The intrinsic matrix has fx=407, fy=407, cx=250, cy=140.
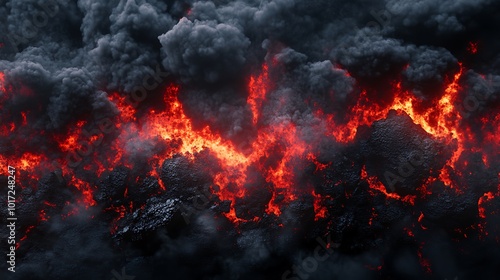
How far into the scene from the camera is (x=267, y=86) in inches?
830

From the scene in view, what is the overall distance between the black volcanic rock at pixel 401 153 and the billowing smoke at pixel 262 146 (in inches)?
2.6

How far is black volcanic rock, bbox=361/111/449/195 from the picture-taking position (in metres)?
18.6

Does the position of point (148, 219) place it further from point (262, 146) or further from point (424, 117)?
point (424, 117)

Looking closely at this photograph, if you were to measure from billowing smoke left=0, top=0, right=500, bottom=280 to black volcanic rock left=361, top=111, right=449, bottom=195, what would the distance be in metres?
0.06

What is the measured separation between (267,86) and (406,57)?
6.90m

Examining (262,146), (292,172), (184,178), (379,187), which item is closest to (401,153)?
(379,187)

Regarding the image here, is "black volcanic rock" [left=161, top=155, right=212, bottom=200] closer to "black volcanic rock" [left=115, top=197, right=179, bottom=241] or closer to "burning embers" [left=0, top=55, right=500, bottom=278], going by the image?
"burning embers" [left=0, top=55, right=500, bottom=278]

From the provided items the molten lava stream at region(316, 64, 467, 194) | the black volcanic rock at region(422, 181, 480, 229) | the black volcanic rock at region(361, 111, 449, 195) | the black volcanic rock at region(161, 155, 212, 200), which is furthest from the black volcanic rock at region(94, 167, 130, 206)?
the black volcanic rock at region(422, 181, 480, 229)

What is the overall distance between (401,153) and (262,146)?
6.55 metres

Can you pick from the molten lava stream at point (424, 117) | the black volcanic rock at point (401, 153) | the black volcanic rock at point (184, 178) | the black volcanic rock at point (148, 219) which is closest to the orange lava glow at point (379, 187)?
the black volcanic rock at point (401, 153)

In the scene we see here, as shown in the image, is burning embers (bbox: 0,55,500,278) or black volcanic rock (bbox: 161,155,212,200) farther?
black volcanic rock (bbox: 161,155,212,200)

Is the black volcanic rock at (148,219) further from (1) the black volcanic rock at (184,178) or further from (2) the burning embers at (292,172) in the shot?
(1) the black volcanic rock at (184,178)

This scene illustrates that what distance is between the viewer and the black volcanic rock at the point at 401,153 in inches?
734

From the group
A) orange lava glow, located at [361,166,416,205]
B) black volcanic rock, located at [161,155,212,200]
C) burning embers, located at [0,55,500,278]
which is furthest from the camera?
black volcanic rock, located at [161,155,212,200]
